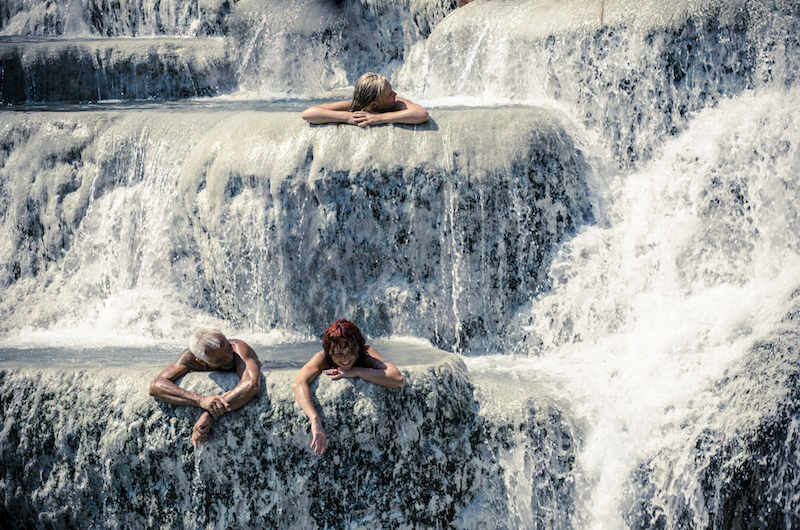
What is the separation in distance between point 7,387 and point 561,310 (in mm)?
3773

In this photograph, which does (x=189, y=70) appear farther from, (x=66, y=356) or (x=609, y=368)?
(x=609, y=368)

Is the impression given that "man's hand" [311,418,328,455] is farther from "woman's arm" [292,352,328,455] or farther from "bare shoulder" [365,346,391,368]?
"bare shoulder" [365,346,391,368]

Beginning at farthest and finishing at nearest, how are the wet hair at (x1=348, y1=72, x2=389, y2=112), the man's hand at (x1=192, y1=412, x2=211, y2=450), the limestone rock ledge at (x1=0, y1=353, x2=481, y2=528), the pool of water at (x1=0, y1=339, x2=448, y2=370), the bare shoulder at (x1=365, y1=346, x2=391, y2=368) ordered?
the wet hair at (x1=348, y1=72, x2=389, y2=112) → the pool of water at (x1=0, y1=339, x2=448, y2=370) → the bare shoulder at (x1=365, y1=346, x2=391, y2=368) → the limestone rock ledge at (x1=0, y1=353, x2=481, y2=528) → the man's hand at (x1=192, y1=412, x2=211, y2=450)

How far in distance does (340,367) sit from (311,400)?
0.82ft

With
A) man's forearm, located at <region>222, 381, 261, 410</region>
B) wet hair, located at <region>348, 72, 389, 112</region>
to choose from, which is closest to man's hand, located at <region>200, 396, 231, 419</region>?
man's forearm, located at <region>222, 381, 261, 410</region>

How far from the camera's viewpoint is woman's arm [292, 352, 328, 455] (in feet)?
13.4

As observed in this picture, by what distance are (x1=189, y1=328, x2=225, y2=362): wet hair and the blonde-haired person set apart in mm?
2398

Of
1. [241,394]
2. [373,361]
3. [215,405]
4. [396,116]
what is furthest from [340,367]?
[396,116]

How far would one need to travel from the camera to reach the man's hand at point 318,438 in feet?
13.3

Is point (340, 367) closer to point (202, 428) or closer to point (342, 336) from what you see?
point (342, 336)

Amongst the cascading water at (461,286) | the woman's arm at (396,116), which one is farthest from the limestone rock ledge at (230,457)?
the woman's arm at (396,116)

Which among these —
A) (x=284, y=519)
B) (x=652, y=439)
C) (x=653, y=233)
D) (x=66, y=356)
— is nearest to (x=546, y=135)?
(x=653, y=233)

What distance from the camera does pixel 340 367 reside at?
426cm

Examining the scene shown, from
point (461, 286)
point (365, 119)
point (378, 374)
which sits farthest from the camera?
point (365, 119)
